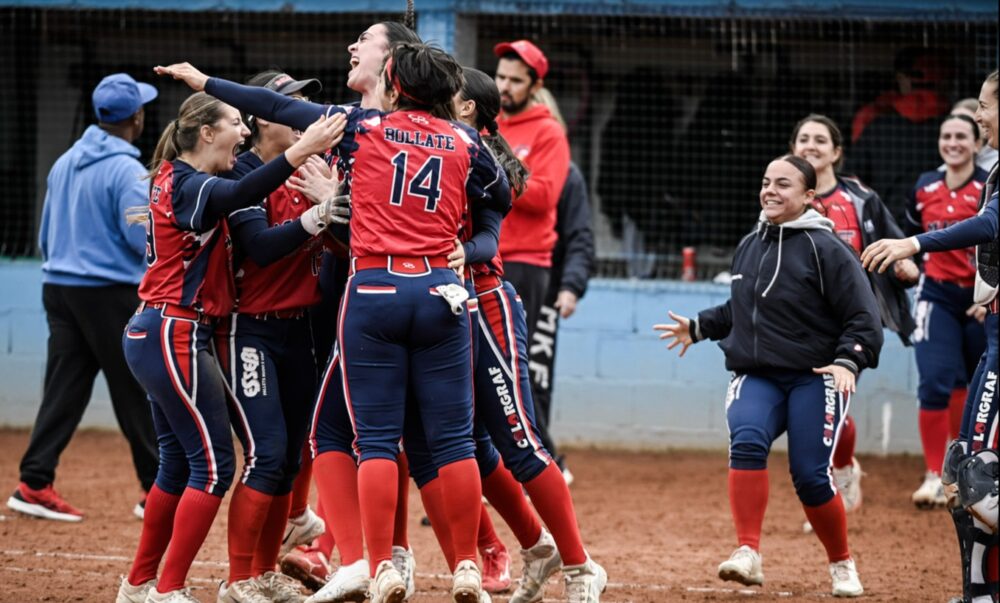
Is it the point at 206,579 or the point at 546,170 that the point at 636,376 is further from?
the point at 206,579

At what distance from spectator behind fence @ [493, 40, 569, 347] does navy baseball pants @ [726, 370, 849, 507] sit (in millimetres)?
1989

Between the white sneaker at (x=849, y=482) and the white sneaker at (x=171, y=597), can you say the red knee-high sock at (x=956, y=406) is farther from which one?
the white sneaker at (x=171, y=597)

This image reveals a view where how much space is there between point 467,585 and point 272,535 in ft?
3.30

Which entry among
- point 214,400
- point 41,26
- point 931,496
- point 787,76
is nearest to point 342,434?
point 214,400

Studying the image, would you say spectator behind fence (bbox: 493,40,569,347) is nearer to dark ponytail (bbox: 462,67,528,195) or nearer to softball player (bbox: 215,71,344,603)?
dark ponytail (bbox: 462,67,528,195)

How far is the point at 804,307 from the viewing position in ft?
18.2

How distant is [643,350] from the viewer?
32.4 ft

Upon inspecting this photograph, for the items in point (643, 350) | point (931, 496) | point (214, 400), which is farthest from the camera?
point (643, 350)

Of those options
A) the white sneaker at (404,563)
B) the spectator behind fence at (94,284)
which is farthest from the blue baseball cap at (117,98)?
the white sneaker at (404,563)

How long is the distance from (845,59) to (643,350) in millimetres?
2552

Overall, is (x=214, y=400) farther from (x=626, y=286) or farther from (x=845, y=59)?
(x=845, y=59)

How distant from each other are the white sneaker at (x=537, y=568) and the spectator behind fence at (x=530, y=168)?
2.35m

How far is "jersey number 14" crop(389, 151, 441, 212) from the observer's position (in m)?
4.51

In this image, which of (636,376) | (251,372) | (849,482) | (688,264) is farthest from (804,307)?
(688,264)
